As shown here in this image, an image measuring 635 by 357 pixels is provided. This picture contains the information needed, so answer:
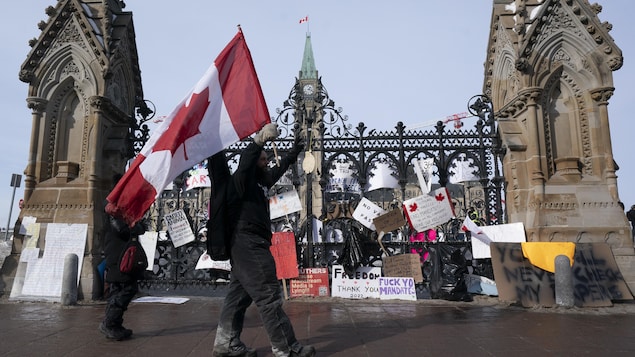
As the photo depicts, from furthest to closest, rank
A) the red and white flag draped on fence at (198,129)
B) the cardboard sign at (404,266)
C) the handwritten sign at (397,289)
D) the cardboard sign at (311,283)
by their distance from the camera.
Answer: the cardboard sign at (311,283), the cardboard sign at (404,266), the handwritten sign at (397,289), the red and white flag draped on fence at (198,129)

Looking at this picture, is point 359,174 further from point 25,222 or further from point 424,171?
point 25,222

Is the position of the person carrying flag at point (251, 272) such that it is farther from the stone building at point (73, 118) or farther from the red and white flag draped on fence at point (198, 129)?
the stone building at point (73, 118)

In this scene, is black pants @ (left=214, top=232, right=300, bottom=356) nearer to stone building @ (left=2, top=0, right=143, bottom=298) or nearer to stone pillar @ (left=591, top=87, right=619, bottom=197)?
stone building @ (left=2, top=0, right=143, bottom=298)

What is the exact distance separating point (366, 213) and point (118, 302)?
225 inches

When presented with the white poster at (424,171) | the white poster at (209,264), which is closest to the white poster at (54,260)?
the white poster at (209,264)

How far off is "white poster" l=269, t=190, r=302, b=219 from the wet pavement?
2.18 metres

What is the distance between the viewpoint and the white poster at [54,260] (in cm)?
855

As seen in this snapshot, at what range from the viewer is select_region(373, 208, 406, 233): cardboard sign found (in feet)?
30.9

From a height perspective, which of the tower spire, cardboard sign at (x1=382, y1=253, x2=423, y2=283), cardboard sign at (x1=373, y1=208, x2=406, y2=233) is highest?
the tower spire

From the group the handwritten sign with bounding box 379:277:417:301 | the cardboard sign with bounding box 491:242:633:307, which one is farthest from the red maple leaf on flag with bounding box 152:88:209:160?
the cardboard sign with bounding box 491:242:633:307

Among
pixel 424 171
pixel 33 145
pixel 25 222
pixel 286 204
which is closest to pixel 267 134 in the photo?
pixel 286 204

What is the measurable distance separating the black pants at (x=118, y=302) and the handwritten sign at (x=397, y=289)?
526cm

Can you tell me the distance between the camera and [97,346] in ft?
15.8

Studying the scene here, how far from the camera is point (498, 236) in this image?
9.20 m
